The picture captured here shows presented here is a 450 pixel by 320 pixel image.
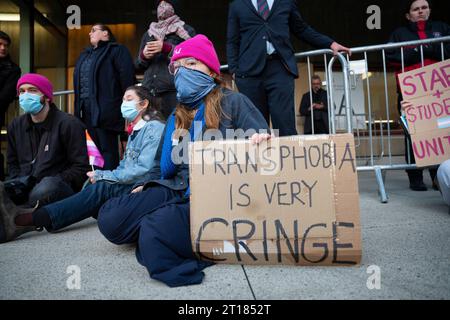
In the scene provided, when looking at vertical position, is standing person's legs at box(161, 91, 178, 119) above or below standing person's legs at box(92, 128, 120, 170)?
above

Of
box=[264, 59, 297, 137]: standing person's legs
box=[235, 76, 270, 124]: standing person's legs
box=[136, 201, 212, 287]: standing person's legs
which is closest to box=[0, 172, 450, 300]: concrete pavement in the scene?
box=[136, 201, 212, 287]: standing person's legs

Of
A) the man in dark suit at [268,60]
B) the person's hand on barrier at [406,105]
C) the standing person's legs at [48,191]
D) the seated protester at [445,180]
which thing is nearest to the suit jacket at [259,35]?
the man in dark suit at [268,60]

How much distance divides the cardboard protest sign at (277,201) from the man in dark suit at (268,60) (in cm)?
128

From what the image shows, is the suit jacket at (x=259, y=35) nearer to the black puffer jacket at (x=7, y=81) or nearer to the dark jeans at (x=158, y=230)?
the dark jeans at (x=158, y=230)

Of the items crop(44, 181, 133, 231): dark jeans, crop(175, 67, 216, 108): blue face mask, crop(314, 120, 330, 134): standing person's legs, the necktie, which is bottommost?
crop(44, 181, 133, 231): dark jeans

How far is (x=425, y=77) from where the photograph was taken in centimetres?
282

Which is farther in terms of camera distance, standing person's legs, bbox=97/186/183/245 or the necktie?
the necktie

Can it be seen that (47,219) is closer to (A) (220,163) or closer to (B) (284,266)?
(A) (220,163)

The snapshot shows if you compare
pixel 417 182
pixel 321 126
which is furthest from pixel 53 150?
pixel 321 126

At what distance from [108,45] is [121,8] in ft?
16.5

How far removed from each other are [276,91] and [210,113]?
3.74 feet

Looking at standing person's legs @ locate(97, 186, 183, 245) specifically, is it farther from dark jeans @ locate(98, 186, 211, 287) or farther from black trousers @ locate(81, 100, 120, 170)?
black trousers @ locate(81, 100, 120, 170)

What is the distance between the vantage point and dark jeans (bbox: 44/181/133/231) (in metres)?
2.14
